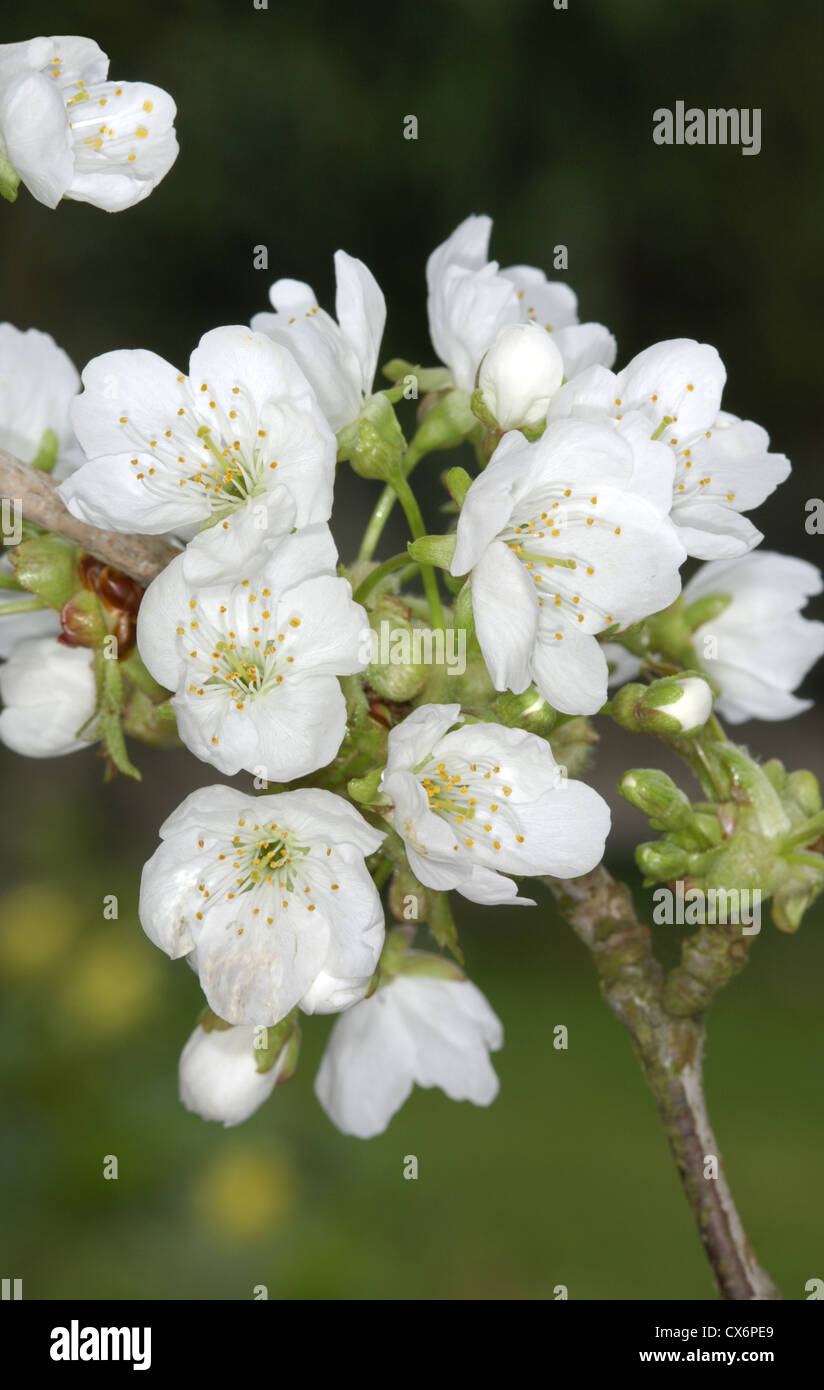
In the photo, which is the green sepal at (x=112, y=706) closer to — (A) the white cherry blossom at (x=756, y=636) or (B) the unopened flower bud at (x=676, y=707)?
(B) the unopened flower bud at (x=676, y=707)

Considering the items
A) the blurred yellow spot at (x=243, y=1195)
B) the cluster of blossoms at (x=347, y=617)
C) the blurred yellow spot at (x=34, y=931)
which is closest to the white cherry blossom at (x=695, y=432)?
the cluster of blossoms at (x=347, y=617)

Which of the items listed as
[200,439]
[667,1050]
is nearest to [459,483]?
[200,439]

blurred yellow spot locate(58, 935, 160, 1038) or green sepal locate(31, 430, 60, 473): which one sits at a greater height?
green sepal locate(31, 430, 60, 473)

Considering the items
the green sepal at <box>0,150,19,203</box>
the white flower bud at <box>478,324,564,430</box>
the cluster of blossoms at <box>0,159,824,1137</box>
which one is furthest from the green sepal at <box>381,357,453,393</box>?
the green sepal at <box>0,150,19,203</box>

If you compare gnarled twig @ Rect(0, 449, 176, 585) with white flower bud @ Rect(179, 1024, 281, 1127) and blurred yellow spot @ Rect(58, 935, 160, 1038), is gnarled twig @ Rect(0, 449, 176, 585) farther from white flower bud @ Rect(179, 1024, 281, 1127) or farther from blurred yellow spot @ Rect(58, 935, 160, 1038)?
blurred yellow spot @ Rect(58, 935, 160, 1038)

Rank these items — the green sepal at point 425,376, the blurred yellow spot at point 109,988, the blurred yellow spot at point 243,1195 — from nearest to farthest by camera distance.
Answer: the green sepal at point 425,376 → the blurred yellow spot at point 243,1195 → the blurred yellow spot at point 109,988
